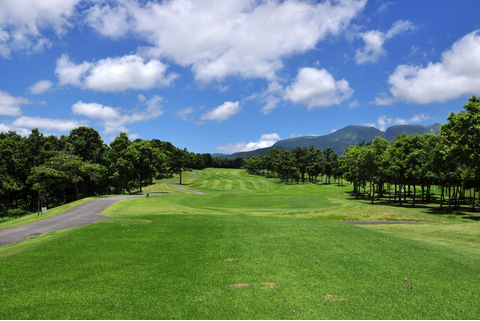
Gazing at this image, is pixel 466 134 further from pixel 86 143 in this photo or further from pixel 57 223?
pixel 86 143

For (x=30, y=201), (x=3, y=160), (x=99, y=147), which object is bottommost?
(x=30, y=201)

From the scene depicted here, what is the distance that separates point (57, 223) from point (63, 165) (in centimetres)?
2653

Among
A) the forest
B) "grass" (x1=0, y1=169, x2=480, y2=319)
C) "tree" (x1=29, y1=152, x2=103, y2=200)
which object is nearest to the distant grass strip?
"grass" (x1=0, y1=169, x2=480, y2=319)

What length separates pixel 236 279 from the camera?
29.0 ft

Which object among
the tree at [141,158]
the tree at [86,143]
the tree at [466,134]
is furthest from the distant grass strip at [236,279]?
the tree at [86,143]

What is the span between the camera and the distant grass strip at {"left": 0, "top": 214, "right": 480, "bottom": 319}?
686cm

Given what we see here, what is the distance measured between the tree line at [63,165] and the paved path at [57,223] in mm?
15743

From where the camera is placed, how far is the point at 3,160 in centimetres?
4431

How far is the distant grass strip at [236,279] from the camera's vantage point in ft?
22.5

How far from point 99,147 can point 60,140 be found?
800 centimetres

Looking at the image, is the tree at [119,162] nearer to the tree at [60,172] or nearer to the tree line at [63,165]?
the tree line at [63,165]

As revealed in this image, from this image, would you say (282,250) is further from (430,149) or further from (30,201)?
(30,201)

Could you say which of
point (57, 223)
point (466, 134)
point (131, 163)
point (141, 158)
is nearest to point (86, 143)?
point (131, 163)

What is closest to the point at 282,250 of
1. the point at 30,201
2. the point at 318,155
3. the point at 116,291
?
the point at 116,291
